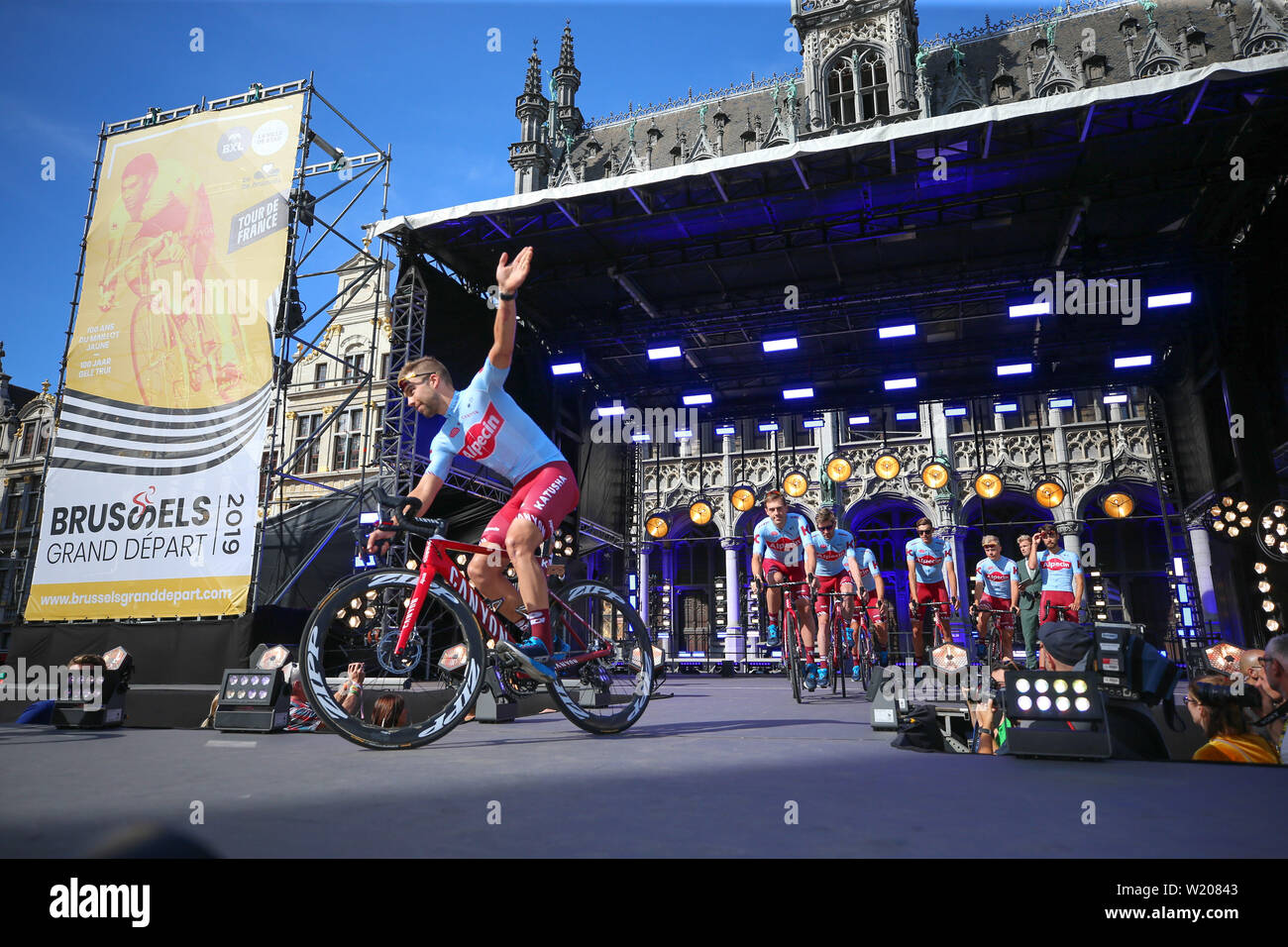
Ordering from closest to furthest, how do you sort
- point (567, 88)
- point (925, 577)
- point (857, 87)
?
point (925, 577) < point (857, 87) < point (567, 88)

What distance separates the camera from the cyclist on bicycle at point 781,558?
8.78 metres

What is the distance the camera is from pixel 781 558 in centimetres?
885

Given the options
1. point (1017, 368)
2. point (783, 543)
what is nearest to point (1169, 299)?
point (1017, 368)

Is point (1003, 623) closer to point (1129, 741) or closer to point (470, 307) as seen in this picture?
point (1129, 741)

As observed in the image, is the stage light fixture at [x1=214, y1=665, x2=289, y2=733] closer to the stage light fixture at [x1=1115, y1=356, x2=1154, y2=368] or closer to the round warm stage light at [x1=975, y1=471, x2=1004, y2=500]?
the stage light fixture at [x1=1115, y1=356, x2=1154, y2=368]

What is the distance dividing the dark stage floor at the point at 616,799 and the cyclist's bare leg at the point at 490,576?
2.95 feet

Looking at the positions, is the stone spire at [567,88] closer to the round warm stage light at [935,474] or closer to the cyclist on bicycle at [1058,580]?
the round warm stage light at [935,474]

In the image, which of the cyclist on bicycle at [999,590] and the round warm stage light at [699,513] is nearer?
the cyclist on bicycle at [999,590]

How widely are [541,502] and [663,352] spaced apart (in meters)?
11.5

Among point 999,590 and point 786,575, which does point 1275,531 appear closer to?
point 999,590

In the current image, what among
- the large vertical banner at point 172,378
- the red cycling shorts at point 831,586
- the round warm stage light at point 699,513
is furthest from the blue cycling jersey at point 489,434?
the round warm stage light at point 699,513

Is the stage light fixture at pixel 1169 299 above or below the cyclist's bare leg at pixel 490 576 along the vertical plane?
above

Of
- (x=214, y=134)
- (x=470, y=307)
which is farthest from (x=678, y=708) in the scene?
(x=214, y=134)
